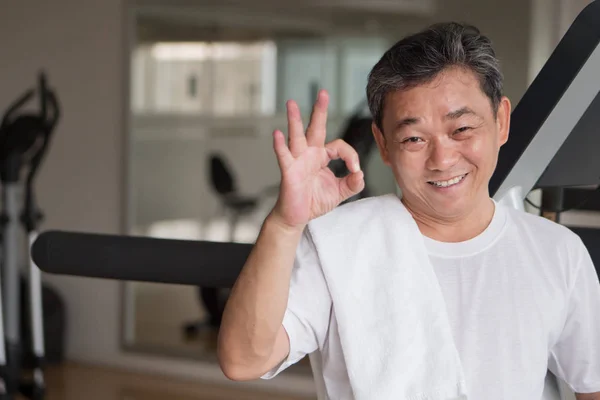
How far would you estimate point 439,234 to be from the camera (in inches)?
54.6

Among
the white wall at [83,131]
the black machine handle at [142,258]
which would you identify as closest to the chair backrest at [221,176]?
the white wall at [83,131]

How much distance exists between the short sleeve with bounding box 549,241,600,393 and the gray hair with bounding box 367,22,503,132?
277 mm

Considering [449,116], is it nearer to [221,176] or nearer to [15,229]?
[15,229]

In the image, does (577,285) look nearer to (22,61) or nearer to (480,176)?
(480,176)

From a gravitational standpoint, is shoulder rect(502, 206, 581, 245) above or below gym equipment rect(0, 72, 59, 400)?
above

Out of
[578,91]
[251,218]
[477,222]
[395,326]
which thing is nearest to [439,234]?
[477,222]

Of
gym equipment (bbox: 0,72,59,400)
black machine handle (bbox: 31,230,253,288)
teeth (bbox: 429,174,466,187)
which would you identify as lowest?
gym equipment (bbox: 0,72,59,400)

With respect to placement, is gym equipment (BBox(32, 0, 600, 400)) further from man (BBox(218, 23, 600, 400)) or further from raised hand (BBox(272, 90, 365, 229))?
raised hand (BBox(272, 90, 365, 229))

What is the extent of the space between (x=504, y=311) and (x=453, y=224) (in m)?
0.15

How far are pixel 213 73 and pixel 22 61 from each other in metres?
1.22

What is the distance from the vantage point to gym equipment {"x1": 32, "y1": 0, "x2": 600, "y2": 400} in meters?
1.37

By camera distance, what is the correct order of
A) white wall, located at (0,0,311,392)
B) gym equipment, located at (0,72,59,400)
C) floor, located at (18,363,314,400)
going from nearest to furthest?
gym equipment, located at (0,72,59,400) < floor, located at (18,363,314,400) < white wall, located at (0,0,311,392)

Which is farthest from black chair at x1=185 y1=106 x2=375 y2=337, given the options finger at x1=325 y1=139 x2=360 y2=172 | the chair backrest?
finger at x1=325 y1=139 x2=360 y2=172

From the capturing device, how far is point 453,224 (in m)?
1.38
